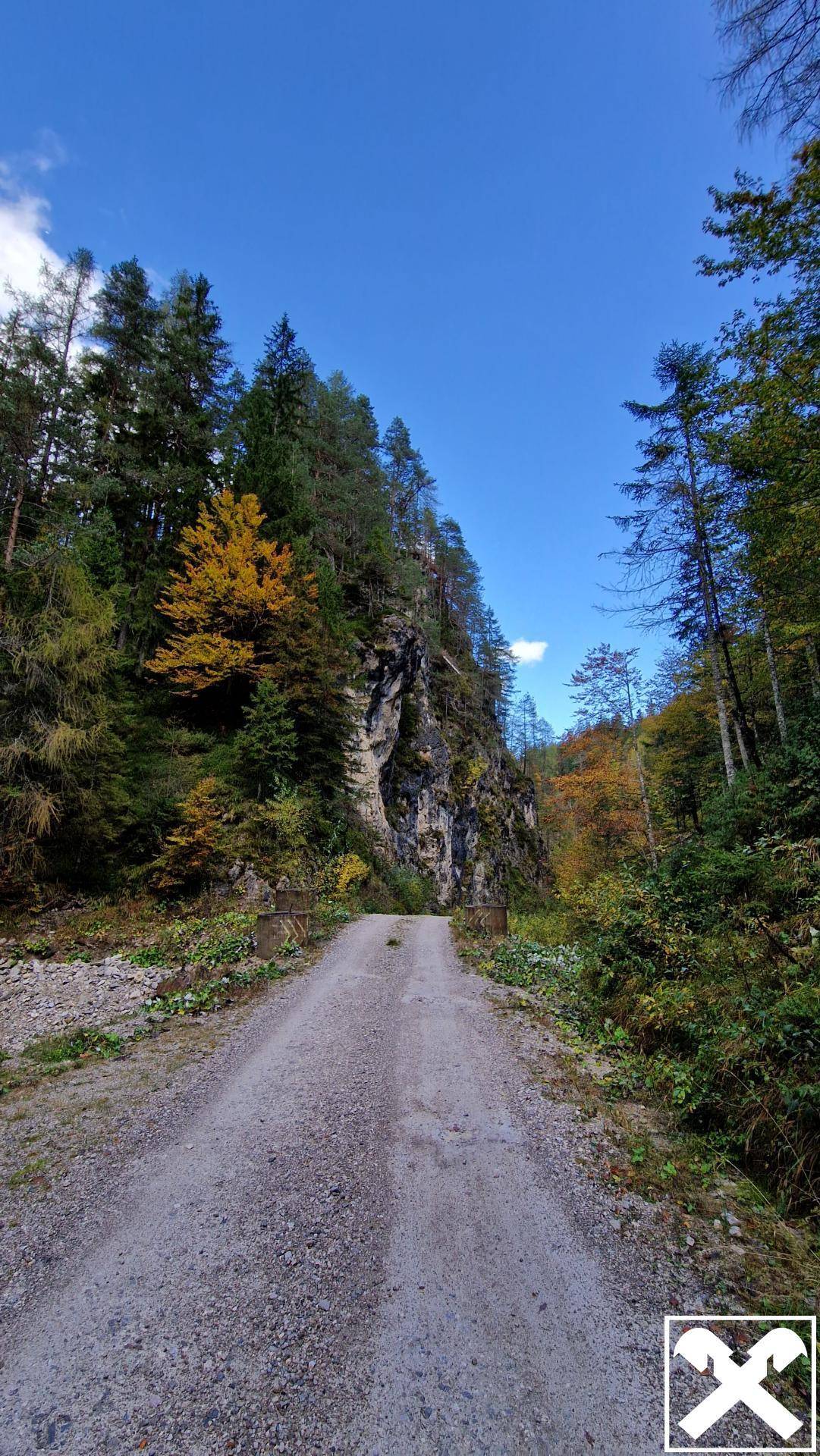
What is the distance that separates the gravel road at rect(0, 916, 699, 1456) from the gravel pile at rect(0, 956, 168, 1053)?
11.7 feet

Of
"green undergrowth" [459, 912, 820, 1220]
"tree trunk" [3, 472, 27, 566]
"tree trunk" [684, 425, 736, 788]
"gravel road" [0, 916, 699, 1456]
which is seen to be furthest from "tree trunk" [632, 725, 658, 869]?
"tree trunk" [3, 472, 27, 566]

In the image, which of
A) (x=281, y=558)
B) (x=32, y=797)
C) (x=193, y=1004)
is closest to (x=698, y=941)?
(x=193, y=1004)

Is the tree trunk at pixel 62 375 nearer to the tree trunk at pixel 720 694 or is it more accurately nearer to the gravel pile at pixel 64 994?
the gravel pile at pixel 64 994

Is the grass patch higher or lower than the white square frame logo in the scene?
higher

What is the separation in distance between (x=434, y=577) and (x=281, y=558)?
94.7ft

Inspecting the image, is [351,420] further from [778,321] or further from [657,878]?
[657,878]

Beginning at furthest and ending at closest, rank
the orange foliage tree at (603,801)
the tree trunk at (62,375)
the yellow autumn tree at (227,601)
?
1. the orange foliage tree at (603,801)
2. the tree trunk at (62,375)
3. the yellow autumn tree at (227,601)

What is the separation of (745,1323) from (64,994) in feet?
28.4

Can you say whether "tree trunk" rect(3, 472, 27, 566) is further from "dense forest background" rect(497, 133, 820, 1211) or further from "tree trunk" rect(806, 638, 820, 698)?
"tree trunk" rect(806, 638, 820, 698)

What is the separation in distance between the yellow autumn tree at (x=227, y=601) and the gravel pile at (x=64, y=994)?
799 centimetres

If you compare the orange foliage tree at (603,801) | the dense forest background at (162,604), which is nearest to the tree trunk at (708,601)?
the orange foliage tree at (603,801)

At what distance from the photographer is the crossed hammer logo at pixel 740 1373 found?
2.02m

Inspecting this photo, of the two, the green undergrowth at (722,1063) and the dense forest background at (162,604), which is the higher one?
the dense forest background at (162,604)

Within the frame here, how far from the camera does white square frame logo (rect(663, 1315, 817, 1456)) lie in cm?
194
